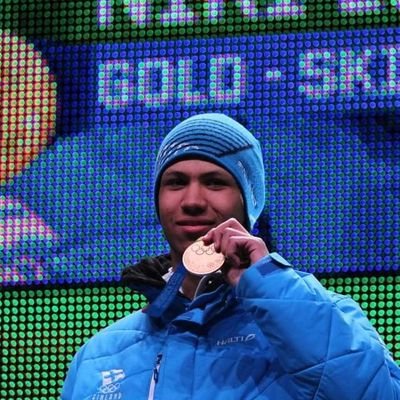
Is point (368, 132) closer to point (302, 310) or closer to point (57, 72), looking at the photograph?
point (57, 72)

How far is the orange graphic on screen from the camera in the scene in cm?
275

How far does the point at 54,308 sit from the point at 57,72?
0.56m

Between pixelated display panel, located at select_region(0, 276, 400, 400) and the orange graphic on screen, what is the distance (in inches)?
11.8

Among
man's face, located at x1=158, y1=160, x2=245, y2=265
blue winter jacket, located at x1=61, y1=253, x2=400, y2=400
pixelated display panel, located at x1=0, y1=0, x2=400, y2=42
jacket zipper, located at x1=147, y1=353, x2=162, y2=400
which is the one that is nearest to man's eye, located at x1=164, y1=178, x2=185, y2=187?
man's face, located at x1=158, y1=160, x2=245, y2=265

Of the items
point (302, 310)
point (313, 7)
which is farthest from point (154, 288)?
point (313, 7)

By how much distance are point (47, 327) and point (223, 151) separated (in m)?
1.10

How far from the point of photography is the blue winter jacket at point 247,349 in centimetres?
140

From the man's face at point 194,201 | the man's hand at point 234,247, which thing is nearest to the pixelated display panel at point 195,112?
the man's face at point 194,201

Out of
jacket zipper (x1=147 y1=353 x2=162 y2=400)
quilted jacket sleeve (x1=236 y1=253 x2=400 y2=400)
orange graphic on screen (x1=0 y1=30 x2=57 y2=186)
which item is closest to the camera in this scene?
quilted jacket sleeve (x1=236 y1=253 x2=400 y2=400)

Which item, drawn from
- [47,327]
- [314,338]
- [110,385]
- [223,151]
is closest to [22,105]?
[47,327]

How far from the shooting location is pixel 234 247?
4.80ft

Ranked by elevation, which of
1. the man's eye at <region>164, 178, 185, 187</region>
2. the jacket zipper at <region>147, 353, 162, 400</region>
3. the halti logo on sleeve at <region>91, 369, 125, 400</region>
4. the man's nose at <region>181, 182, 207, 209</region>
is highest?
the man's eye at <region>164, 178, 185, 187</region>

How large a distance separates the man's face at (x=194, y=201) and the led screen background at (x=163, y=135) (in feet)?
3.01

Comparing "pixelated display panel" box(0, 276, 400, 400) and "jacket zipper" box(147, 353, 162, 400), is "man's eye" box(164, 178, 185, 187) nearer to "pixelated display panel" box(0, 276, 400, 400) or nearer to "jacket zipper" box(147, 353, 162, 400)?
"jacket zipper" box(147, 353, 162, 400)
